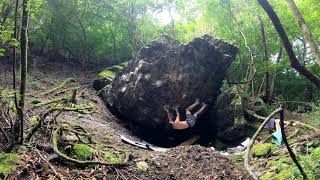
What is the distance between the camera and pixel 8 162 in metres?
6.15

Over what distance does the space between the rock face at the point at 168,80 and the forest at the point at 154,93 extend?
45mm

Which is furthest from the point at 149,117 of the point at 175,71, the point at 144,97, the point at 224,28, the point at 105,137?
the point at 224,28

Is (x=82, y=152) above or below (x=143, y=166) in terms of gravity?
above

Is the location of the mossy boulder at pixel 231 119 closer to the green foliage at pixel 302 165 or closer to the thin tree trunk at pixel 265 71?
the thin tree trunk at pixel 265 71

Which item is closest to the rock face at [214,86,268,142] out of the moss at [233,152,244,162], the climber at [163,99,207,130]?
the climber at [163,99,207,130]

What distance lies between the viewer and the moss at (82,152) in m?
7.62

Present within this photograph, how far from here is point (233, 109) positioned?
13.2 meters

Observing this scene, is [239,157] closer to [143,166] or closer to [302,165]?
[302,165]

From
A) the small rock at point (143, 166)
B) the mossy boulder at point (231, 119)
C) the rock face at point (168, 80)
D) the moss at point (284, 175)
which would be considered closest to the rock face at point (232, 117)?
the mossy boulder at point (231, 119)

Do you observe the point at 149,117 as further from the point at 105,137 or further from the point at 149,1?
the point at 149,1

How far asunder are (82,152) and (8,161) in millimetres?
1887

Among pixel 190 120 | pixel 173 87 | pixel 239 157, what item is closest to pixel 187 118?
pixel 190 120

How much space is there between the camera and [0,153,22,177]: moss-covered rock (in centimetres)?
589

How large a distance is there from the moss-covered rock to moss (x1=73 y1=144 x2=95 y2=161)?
1531mm
